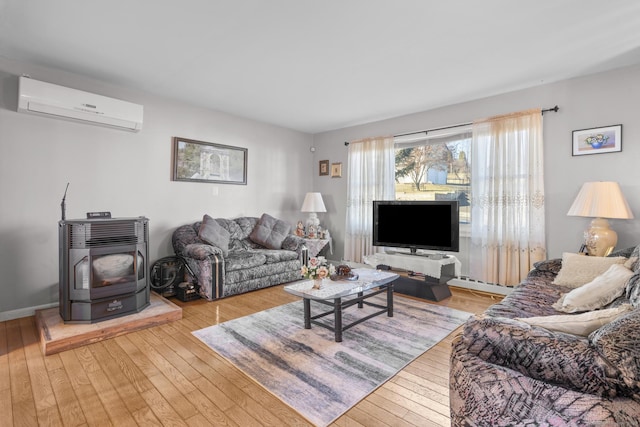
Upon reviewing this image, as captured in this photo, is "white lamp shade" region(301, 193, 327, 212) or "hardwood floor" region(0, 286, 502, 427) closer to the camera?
"hardwood floor" region(0, 286, 502, 427)

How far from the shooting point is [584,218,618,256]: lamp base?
292 cm

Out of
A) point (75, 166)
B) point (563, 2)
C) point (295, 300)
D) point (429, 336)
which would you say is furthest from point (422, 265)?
point (75, 166)

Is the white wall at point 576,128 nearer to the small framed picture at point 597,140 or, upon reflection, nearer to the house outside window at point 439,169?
the small framed picture at point 597,140

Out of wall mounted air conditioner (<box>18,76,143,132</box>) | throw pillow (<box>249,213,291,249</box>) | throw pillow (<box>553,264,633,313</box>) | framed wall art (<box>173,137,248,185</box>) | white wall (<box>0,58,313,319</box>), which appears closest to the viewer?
throw pillow (<box>553,264,633,313</box>)

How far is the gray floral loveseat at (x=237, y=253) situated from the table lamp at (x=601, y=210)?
3.41 m

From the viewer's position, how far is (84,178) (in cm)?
350

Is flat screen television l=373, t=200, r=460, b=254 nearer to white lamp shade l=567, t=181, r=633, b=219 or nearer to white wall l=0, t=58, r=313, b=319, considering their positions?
white lamp shade l=567, t=181, r=633, b=219

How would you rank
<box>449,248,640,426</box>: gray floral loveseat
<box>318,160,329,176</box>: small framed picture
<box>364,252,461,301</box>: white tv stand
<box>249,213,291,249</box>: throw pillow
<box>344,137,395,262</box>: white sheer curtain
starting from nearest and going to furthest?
<box>449,248,640,426</box>: gray floral loveseat, <box>364,252,461,301</box>: white tv stand, <box>249,213,291,249</box>: throw pillow, <box>344,137,395,262</box>: white sheer curtain, <box>318,160,329,176</box>: small framed picture

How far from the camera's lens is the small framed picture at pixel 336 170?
570 centimetres

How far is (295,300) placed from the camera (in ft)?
12.2

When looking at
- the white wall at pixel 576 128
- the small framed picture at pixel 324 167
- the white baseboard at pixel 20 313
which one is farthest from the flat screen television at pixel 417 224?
the white baseboard at pixel 20 313

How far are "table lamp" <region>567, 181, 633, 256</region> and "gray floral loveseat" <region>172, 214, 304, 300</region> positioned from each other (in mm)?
3411

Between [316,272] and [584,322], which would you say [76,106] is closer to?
[316,272]

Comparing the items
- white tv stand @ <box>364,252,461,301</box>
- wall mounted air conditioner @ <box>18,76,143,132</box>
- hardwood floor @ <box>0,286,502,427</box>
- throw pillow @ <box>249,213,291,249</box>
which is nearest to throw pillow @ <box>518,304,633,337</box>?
hardwood floor @ <box>0,286,502,427</box>
